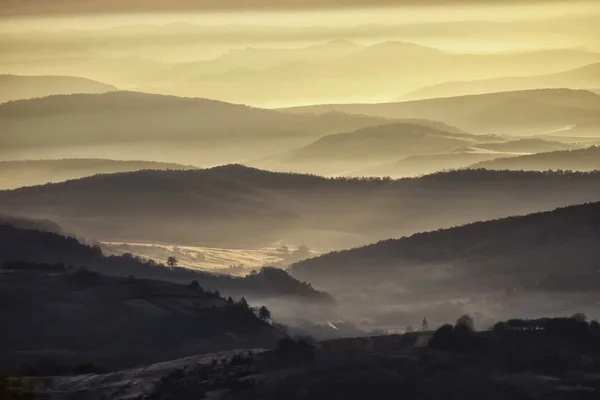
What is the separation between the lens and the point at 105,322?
14375cm

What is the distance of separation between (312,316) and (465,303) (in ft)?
116

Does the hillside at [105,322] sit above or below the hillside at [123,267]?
below

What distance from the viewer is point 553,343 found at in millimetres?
114562

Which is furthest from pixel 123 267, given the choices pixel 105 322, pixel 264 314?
pixel 105 322

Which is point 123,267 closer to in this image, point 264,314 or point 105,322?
point 264,314

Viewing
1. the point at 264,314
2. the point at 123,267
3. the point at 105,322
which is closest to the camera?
the point at 105,322

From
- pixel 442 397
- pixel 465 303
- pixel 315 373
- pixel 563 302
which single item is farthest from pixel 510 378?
pixel 465 303

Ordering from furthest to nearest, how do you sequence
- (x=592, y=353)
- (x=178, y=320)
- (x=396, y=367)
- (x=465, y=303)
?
(x=465, y=303) → (x=178, y=320) → (x=592, y=353) → (x=396, y=367)

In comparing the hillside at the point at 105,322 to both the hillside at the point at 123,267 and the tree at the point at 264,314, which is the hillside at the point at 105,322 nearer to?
the tree at the point at 264,314

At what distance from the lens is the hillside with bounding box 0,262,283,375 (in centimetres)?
12900

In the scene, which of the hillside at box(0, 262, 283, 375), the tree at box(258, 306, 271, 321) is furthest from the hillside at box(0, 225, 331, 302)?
the tree at box(258, 306, 271, 321)

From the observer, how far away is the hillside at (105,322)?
12900cm

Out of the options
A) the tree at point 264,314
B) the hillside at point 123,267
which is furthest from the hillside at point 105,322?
the hillside at point 123,267

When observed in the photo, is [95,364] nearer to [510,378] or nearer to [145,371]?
[145,371]
